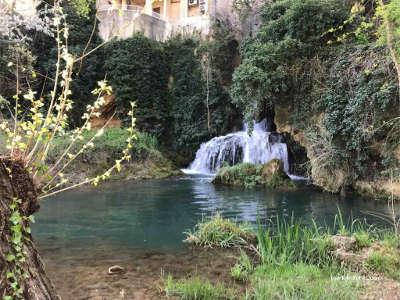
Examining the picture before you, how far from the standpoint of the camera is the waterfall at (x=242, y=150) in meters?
18.7

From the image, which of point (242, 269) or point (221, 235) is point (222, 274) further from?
point (221, 235)

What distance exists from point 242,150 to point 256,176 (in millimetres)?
3363

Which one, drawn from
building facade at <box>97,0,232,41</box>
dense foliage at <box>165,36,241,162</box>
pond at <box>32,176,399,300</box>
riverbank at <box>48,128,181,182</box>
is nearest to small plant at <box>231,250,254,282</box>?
pond at <box>32,176,399,300</box>

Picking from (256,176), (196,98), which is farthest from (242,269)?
(196,98)

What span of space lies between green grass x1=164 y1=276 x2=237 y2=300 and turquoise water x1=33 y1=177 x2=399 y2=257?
7.39ft

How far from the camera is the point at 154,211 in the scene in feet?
37.5

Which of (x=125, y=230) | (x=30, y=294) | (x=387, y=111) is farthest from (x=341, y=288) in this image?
(x=387, y=111)

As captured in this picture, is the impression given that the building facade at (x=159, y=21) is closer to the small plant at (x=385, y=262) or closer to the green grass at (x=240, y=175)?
the green grass at (x=240, y=175)

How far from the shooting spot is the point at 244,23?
918 inches

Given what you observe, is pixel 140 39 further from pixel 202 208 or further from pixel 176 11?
pixel 202 208

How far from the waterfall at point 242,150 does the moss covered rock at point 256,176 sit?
217 cm

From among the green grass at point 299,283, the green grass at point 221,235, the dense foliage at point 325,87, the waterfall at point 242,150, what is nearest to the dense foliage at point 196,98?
the waterfall at point 242,150

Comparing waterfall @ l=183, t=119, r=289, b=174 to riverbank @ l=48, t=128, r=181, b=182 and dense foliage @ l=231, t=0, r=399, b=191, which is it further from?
dense foliage @ l=231, t=0, r=399, b=191

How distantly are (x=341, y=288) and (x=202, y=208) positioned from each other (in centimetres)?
718
